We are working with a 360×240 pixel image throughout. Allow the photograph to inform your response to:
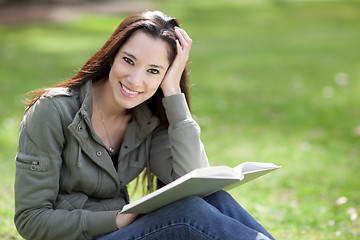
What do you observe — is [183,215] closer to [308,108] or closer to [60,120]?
[60,120]

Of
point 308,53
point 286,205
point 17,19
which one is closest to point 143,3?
point 17,19

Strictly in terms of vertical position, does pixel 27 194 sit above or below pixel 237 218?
above

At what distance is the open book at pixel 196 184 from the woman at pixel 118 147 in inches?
2.7

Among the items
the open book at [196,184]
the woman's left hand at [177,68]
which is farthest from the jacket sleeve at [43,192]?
the woman's left hand at [177,68]

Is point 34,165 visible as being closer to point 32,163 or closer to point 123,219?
point 32,163

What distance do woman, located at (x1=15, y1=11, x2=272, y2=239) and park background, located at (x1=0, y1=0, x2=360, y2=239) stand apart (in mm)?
791

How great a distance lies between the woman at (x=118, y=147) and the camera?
238 centimetres

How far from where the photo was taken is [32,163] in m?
2.39

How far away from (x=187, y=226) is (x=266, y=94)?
534 cm

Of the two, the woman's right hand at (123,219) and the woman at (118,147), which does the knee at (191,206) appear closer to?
the woman at (118,147)

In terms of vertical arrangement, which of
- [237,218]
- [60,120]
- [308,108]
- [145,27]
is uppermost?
[145,27]

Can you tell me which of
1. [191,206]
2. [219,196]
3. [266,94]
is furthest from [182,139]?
[266,94]

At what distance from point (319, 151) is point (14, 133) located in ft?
10.3

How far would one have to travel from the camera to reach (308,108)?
6.89 m
